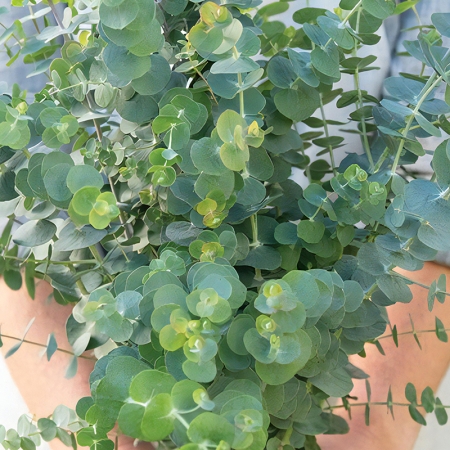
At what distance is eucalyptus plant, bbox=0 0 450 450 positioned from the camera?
0.22 metres

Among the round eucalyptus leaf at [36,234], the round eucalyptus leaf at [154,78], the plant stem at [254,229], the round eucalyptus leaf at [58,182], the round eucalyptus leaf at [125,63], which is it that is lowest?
the plant stem at [254,229]

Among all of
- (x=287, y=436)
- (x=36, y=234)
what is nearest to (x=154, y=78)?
(x=36, y=234)

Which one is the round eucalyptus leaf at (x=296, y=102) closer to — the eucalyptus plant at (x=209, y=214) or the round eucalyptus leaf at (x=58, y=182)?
the eucalyptus plant at (x=209, y=214)

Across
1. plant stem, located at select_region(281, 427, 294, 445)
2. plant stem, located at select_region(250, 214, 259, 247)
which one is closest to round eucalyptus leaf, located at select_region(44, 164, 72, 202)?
plant stem, located at select_region(250, 214, 259, 247)

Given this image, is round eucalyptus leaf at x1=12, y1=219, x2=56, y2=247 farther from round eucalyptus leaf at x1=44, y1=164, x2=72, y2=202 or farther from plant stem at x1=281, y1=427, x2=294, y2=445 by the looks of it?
plant stem at x1=281, y1=427, x2=294, y2=445

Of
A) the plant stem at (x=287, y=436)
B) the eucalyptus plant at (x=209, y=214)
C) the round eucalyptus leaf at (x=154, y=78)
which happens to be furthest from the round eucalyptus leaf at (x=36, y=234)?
the plant stem at (x=287, y=436)

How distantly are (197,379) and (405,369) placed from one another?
1.45ft

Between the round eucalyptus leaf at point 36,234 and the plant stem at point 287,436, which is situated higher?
the round eucalyptus leaf at point 36,234

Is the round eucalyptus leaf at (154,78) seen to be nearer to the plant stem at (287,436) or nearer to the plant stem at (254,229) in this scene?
the plant stem at (254,229)

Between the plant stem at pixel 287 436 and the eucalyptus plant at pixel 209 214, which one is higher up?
the eucalyptus plant at pixel 209 214

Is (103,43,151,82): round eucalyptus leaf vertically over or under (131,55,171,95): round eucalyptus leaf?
over

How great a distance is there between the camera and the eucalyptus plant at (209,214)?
0.22 meters

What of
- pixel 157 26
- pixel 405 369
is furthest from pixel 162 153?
pixel 405 369

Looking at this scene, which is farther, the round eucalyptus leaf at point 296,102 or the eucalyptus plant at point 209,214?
the round eucalyptus leaf at point 296,102
